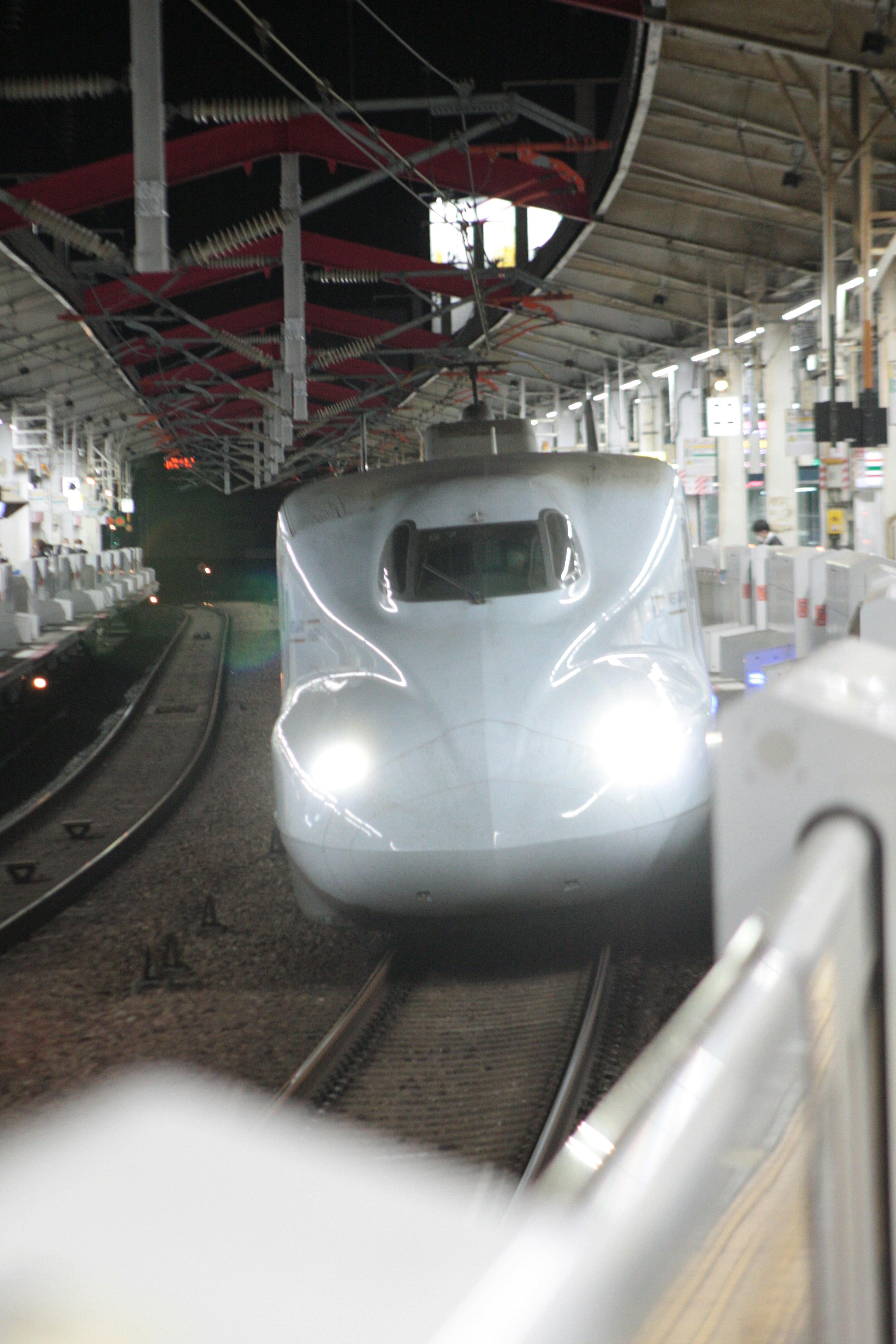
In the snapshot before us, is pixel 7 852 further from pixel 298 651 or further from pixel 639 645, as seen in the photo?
pixel 639 645

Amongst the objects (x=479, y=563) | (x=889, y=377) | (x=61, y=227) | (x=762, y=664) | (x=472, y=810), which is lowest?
(x=472, y=810)

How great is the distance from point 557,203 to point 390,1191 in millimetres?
14890

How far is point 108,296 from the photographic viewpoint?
19094 mm

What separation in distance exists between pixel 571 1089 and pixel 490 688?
6.05 ft

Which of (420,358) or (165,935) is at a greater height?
(420,358)

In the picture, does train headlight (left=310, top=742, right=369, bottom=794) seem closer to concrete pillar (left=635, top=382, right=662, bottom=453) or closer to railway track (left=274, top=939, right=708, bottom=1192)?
railway track (left=274, top=939, right=708, bottom=1192)

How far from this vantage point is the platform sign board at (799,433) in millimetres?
17562

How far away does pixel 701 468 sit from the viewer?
2056 centimetres

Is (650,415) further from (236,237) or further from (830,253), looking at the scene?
(236,237)

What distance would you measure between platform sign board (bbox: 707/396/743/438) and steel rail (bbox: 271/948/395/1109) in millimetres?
13538

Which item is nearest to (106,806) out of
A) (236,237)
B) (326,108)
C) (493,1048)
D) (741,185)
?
(236,237)

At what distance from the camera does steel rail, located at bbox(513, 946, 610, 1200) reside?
166 inches

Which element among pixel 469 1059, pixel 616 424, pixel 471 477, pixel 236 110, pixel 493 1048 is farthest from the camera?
pixel 616 424

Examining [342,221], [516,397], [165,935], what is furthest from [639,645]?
[516,397]
